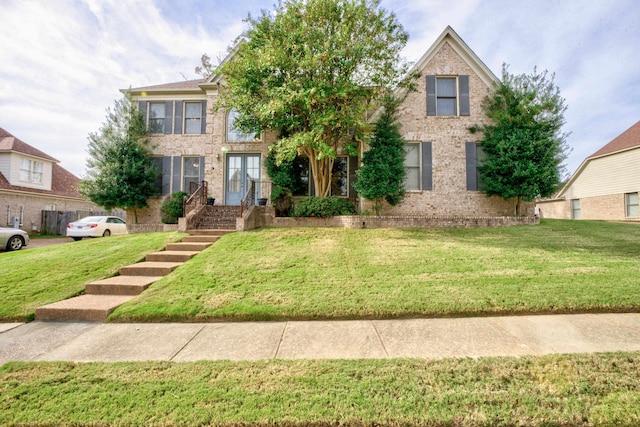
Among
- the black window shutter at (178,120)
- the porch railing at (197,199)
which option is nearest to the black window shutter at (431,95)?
the porch railing at (197,199)

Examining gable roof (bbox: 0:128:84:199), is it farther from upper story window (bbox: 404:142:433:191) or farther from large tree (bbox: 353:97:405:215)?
upper story window (bbox: 404:142:433:191)

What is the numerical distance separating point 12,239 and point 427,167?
57.8ft

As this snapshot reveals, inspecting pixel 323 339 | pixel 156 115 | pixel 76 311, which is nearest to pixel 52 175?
pixel 156 115

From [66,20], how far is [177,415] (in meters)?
10.7

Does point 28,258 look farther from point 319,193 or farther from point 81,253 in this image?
point 319,193

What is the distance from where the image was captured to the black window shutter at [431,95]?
12414 mm

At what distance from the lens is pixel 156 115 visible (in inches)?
588

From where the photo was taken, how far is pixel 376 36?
10195mm

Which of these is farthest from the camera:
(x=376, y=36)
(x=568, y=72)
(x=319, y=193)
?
(x=319, y=193)

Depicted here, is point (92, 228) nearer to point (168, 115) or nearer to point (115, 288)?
point (168, 115)

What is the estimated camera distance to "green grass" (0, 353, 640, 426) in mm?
2002

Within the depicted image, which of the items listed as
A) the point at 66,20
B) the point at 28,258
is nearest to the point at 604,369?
the point at 28,258

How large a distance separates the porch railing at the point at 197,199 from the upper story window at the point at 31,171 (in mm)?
17027

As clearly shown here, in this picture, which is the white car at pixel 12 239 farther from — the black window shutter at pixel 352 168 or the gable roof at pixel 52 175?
the black window shutter at pixel 352 168
